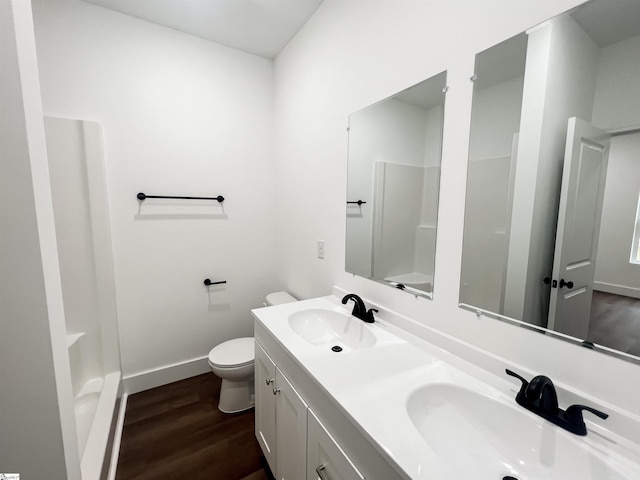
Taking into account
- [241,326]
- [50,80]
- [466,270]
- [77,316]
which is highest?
[50,80]

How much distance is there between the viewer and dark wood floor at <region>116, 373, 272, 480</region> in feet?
4.64

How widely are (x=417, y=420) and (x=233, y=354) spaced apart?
142 cm

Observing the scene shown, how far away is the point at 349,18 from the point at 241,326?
2342 millimetres

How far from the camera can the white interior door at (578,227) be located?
28.2 inches

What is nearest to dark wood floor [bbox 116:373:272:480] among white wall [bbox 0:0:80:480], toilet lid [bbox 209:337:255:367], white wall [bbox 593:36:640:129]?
toilet lid [bbox 209:337:255:367]

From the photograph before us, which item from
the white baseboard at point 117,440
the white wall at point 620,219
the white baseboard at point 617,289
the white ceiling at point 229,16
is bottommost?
the white baseboard at point 117,440


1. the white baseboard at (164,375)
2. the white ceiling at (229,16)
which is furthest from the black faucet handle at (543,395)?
the white baseboard at (164,375)

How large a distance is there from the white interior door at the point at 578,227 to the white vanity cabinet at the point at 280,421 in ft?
2.87

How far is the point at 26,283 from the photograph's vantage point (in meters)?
0.64

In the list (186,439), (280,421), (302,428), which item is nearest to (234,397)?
(186,439)

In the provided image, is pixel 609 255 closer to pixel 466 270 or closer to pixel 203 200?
pixel 466 270

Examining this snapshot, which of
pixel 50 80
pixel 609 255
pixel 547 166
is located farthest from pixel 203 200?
pixel 609 255

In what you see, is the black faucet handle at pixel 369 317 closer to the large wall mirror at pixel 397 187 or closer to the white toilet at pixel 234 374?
the large wall mirror at pixel 397 187

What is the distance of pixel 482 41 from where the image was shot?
90cm
